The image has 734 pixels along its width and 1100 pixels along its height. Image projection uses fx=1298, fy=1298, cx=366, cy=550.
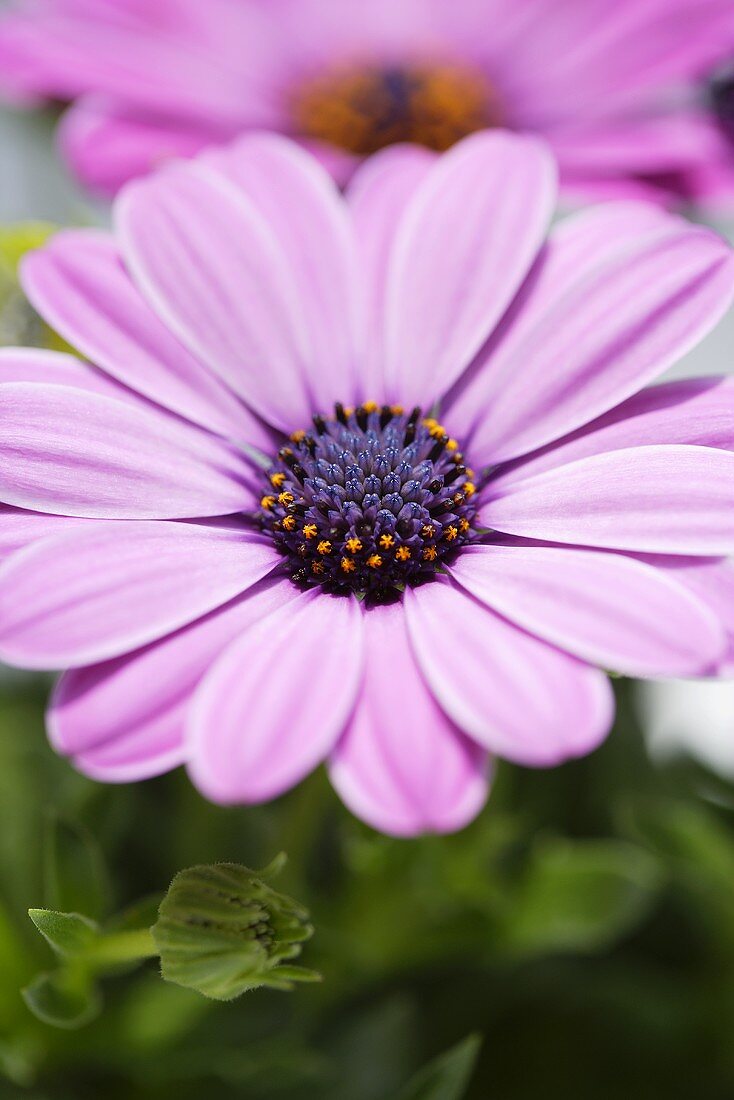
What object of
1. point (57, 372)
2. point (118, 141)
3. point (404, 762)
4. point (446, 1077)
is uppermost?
point (118, 141)

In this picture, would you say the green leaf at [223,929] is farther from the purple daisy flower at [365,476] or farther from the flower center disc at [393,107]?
the flower center disc at [393,107]

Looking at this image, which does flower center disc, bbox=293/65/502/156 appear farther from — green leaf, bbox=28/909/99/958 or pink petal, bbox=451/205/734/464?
green leaf, bbox=28/909/99/958

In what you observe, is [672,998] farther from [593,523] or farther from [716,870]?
[593,523]

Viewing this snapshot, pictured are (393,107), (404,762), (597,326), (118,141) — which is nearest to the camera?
(404,762)

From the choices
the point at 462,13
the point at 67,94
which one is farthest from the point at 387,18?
the point at 67,94

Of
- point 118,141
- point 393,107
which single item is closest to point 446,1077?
point 118,141

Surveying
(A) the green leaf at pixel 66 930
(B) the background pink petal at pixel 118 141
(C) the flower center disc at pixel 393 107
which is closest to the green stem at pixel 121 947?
(A) the green leaf at pixel 66 930

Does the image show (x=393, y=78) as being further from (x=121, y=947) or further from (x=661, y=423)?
(x=121, y=947)
